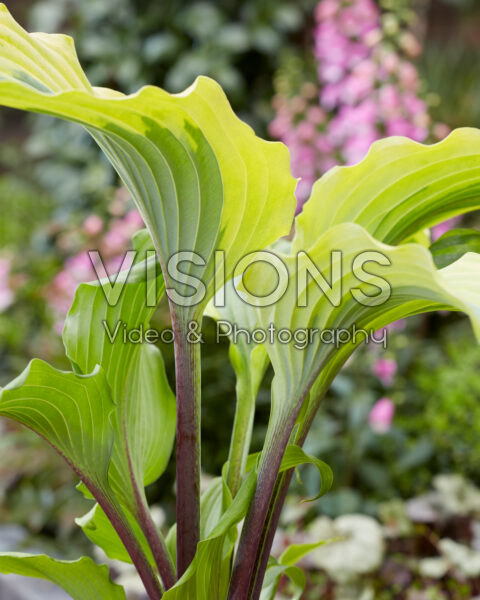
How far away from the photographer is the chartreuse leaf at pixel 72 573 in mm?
481

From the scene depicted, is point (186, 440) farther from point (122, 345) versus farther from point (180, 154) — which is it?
point (180, 154)

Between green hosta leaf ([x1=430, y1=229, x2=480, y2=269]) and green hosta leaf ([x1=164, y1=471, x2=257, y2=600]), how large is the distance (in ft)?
0.72

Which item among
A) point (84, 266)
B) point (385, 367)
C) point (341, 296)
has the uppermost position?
point (84, 266)

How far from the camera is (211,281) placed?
1.42ft

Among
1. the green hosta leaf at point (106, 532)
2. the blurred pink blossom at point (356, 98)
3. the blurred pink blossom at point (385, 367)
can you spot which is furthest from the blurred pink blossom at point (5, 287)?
the green hosta leaf at point (106, 532)

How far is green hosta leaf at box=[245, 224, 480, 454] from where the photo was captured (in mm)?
344

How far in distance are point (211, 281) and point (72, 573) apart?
0.25m

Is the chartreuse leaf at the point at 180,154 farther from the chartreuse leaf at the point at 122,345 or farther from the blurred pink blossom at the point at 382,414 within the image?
the blurred pink blossom at the point at 382,414

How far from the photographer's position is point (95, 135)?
1.35 feet

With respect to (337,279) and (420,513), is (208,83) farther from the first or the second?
(420,513)

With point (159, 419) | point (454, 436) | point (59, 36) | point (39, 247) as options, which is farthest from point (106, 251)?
point (59, 36)

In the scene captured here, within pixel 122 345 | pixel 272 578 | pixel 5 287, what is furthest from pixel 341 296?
pixel 5 287

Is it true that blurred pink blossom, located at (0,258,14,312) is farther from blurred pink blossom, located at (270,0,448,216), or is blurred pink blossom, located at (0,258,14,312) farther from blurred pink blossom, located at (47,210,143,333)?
blurred pink blossom, located at (270,0,448,216)

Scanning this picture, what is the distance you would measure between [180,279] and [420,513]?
1.07m
